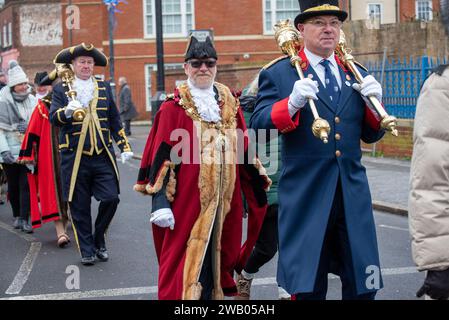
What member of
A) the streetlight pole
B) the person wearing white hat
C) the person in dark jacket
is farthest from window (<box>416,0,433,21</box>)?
the person wearing white hat

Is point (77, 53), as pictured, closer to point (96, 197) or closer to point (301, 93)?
point (96, 197)

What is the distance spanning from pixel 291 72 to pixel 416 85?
1177 cm

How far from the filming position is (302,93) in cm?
462

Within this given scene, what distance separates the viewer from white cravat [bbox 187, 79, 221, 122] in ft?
18.9

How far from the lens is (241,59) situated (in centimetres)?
3931

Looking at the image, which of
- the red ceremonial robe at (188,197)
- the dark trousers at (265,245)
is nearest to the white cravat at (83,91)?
the dark trousers at (265,245)

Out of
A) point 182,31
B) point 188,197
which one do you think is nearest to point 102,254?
point 188,197

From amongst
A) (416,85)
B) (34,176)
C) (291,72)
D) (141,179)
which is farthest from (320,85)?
(416,85)

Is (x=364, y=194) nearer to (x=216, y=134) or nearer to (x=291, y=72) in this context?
(x=291, y=72)

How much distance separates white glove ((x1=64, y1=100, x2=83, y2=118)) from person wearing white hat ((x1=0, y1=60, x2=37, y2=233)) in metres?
2.60

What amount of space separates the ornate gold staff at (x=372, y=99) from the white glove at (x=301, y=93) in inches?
14.4

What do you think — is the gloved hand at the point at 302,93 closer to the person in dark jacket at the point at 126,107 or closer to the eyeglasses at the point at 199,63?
the eyeglasses at the point at 199,63

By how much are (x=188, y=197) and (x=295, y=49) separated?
126 centimetres

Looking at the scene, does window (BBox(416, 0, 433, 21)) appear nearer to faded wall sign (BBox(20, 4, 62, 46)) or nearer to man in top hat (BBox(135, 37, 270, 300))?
faded wall sign (BBox(20, 4, 62, 46))
